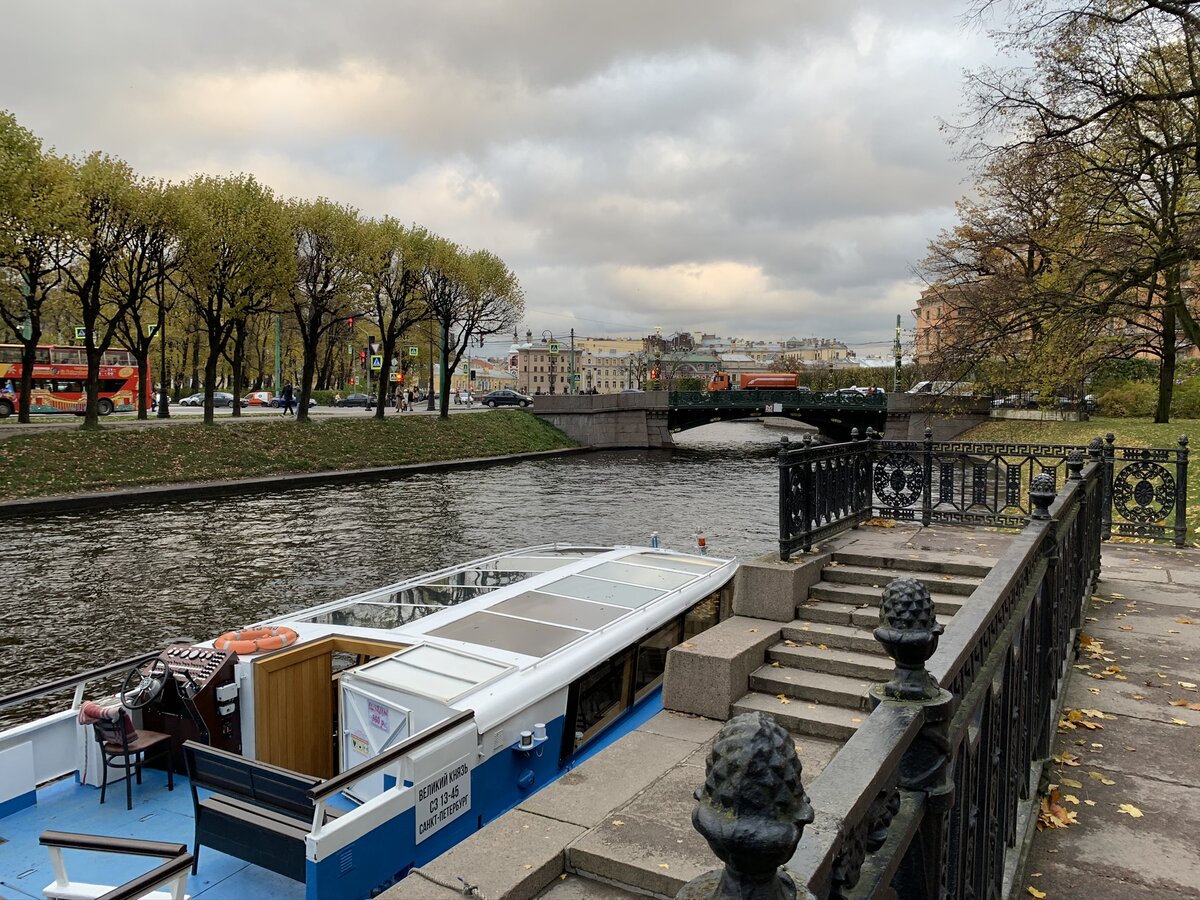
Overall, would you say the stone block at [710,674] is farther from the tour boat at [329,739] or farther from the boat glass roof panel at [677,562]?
the boat glass roof panel at [677,562]

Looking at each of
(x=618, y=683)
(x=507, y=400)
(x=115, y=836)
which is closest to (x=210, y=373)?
(x=618, y=683)

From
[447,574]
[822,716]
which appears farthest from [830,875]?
[447,574]

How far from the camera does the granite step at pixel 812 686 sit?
8102mm

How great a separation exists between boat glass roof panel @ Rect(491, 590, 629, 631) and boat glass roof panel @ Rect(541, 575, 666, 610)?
238 millimetres

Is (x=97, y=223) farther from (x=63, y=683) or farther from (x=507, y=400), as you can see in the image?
(x=507, y=400)

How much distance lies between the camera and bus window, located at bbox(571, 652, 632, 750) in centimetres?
879

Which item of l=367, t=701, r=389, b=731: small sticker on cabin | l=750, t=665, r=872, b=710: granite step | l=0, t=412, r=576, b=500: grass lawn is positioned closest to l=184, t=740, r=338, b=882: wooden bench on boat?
l=367, t=701, r=389, b=731: small sticker on cabin

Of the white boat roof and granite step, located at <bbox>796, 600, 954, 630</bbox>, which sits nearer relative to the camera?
the white boat roof

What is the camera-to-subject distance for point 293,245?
38469mm

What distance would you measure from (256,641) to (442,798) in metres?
2.83

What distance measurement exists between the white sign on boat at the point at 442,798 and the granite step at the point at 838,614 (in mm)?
4191

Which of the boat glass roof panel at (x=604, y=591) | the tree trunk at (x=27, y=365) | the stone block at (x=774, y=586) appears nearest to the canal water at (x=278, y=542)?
the boat glass roof panel at (x=604, y=591)

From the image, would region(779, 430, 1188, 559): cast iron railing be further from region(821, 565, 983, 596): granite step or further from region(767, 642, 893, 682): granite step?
region(767, 642, 893, 682): granite step

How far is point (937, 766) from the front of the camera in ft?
7.30
